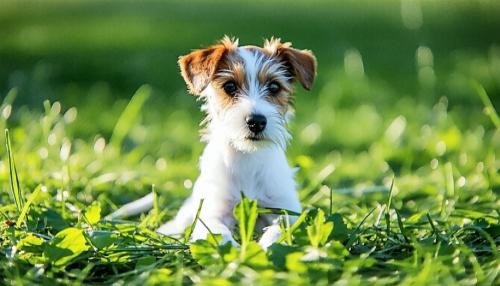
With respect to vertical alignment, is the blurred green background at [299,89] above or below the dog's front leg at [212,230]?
above

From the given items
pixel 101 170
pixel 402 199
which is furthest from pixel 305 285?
pixel 101 170

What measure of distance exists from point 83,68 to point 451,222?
7.66 metres

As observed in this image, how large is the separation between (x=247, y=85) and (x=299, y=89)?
6262 mm

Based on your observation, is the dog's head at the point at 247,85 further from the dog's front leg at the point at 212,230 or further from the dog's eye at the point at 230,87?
the dog's front leg at the point at 212,230

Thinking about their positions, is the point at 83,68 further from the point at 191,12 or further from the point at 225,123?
the point at 225,123

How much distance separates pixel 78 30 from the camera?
14023 mm

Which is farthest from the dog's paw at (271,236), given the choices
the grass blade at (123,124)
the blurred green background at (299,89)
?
the grass blade at (123,124)

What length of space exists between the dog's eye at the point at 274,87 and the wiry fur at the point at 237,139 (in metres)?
0.02

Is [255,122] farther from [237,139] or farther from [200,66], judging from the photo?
[200,66]

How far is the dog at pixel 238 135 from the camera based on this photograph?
489cm

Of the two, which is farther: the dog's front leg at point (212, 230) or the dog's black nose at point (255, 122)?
the dog's black nose at point (255, 122)

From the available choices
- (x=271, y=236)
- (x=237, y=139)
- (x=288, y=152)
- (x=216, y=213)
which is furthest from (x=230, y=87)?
(x=288, y=152)

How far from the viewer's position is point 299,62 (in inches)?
206

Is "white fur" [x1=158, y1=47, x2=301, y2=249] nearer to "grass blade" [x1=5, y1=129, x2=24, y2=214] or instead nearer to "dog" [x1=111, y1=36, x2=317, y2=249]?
"dog" [x1=111, y1=36, x2=317, y2=249]
